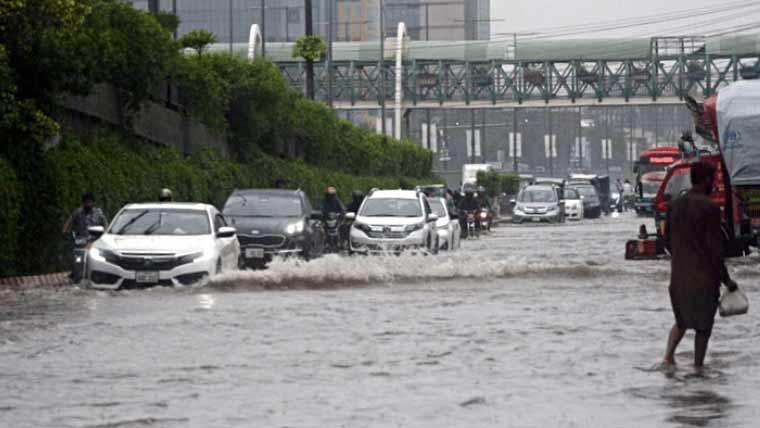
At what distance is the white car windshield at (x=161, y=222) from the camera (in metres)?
27.2

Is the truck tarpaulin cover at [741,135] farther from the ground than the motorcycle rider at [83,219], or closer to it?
farther from the ground

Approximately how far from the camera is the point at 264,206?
1405 inches

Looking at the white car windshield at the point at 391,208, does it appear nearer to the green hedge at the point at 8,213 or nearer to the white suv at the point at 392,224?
the white suv at the point at 392,224

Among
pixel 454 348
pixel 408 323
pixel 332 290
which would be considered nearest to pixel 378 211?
pixel 332 290

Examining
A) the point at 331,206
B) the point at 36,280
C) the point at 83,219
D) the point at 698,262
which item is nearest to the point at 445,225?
the point at 331,206

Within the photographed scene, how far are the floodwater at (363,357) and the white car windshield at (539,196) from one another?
55.0 metres

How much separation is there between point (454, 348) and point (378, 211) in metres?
24.2

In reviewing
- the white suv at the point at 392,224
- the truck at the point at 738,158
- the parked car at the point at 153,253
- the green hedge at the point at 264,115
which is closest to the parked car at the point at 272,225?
the white suv at the point at 392,224

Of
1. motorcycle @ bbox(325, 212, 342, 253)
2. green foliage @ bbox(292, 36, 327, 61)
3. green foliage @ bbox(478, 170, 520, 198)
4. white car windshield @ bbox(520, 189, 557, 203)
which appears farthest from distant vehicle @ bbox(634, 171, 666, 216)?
motorcycle @ bbox(325, 212, 342, 253)

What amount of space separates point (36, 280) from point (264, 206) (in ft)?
21.2

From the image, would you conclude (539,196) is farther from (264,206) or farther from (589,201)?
(264,206)

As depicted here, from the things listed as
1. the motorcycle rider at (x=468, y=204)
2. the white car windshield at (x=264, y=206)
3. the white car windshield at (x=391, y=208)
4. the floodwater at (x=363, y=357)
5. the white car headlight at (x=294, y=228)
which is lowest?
A: the floodwater at (x=363, y=357)

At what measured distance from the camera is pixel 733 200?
112 ft

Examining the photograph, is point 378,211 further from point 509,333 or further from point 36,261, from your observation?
point 509,333
